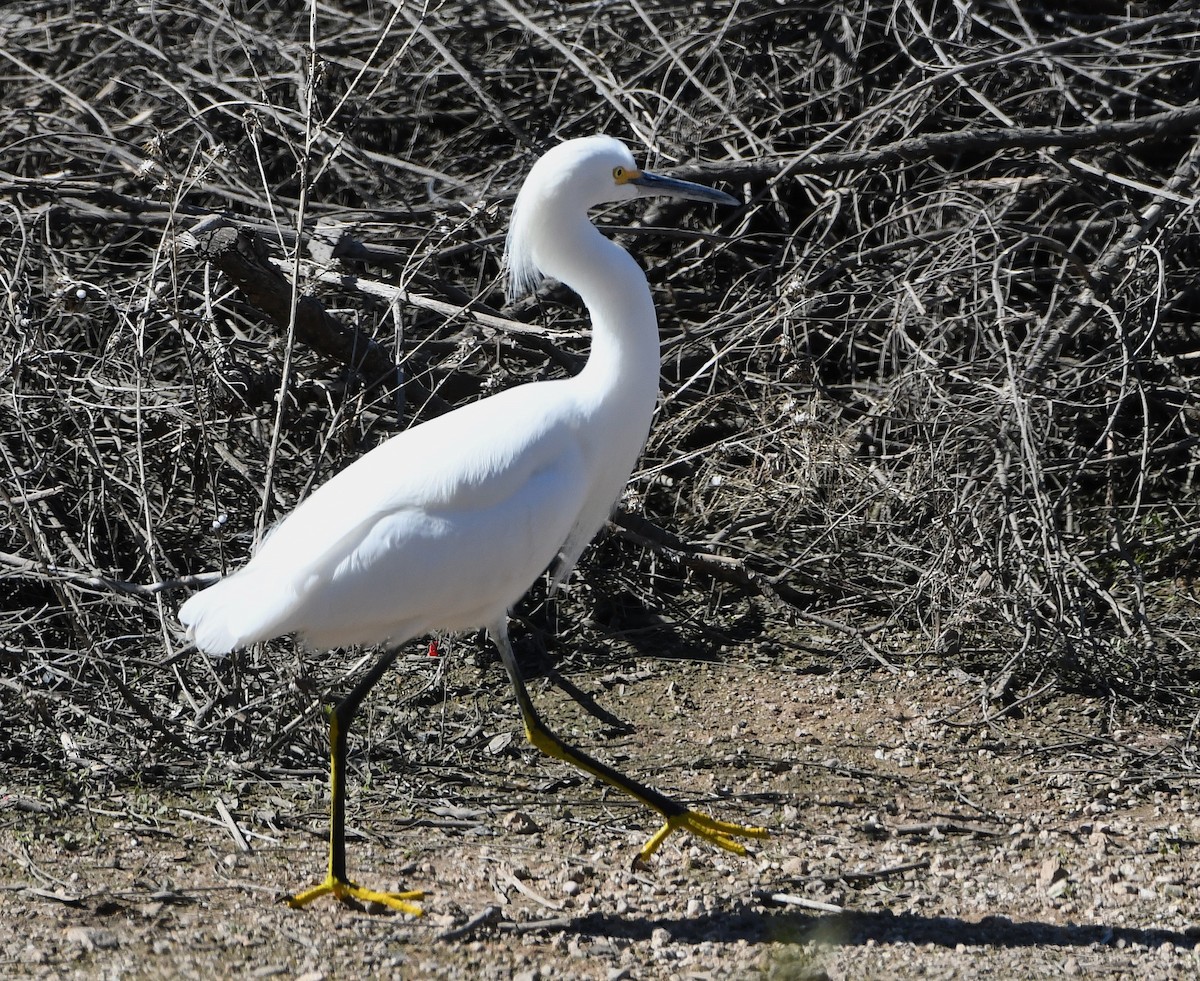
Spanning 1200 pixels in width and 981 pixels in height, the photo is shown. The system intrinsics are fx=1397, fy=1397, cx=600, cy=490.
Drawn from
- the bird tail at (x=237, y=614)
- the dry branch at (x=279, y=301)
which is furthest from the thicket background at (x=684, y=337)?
the bird tail at (x=237, y=614)

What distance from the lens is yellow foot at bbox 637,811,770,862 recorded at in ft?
11.9

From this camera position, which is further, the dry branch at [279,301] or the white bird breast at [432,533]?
the dry branch at [279,301]

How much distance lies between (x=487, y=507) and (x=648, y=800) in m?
0.89

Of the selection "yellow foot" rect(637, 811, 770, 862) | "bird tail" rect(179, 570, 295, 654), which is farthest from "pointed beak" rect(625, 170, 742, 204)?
"yellow foot" rect(637, 811, 770, 862)

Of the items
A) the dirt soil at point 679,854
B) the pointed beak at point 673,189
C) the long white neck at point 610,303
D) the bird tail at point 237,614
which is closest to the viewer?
the dirt soil at point 679,854

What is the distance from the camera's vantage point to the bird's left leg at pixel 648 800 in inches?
143

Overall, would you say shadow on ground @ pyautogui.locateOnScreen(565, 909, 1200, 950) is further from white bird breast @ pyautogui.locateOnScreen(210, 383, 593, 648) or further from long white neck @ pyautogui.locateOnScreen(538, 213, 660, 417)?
long white neck @ pyautogui.locateOnScreen(538, 213, 660, 417)

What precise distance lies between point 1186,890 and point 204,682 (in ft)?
9.20

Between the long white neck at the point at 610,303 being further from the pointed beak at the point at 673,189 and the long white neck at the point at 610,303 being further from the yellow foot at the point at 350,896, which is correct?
the yellow foot at the point at 350,896

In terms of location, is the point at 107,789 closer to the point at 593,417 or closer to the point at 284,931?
the point at 284,931

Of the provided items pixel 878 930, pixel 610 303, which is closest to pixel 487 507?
pixel 610 303

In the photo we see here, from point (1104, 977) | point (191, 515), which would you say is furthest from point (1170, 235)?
point (191, 515)

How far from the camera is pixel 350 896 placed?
3371 mm

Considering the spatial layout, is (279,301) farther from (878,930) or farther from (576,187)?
(878,930)
